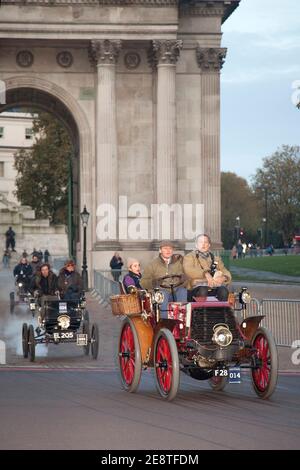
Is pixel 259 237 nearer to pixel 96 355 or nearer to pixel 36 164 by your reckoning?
pixel 36 164

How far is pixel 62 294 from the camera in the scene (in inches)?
1006

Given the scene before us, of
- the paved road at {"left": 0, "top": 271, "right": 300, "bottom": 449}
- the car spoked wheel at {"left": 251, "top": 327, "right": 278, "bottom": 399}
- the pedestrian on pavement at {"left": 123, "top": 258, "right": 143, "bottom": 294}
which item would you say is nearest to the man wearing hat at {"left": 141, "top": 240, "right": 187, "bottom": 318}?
the pedestrian on pavement at {"left": 123, "top": 258, "right": 143, "bottom": 294}

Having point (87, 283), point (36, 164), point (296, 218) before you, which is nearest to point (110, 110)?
point (87, 283)

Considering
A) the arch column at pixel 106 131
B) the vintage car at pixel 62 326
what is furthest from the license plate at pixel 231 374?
the arch column at pixel 106 131

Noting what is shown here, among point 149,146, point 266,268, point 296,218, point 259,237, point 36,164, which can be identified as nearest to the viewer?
point 149,146

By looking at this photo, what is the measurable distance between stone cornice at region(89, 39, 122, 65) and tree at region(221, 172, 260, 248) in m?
98.7

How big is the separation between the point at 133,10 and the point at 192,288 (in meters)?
36.5

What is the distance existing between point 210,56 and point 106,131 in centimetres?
546

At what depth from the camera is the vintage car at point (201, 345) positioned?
51.8 feet

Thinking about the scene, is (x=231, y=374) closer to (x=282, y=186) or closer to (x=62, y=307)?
(x=62, y=307)

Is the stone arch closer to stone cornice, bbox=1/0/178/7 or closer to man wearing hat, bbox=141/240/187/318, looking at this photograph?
stone cornice, bbox=1/0/178/7

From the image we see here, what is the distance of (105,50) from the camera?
52.3 m

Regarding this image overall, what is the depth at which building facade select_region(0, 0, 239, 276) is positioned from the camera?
171 ft

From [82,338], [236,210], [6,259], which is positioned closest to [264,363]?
[82,338]
